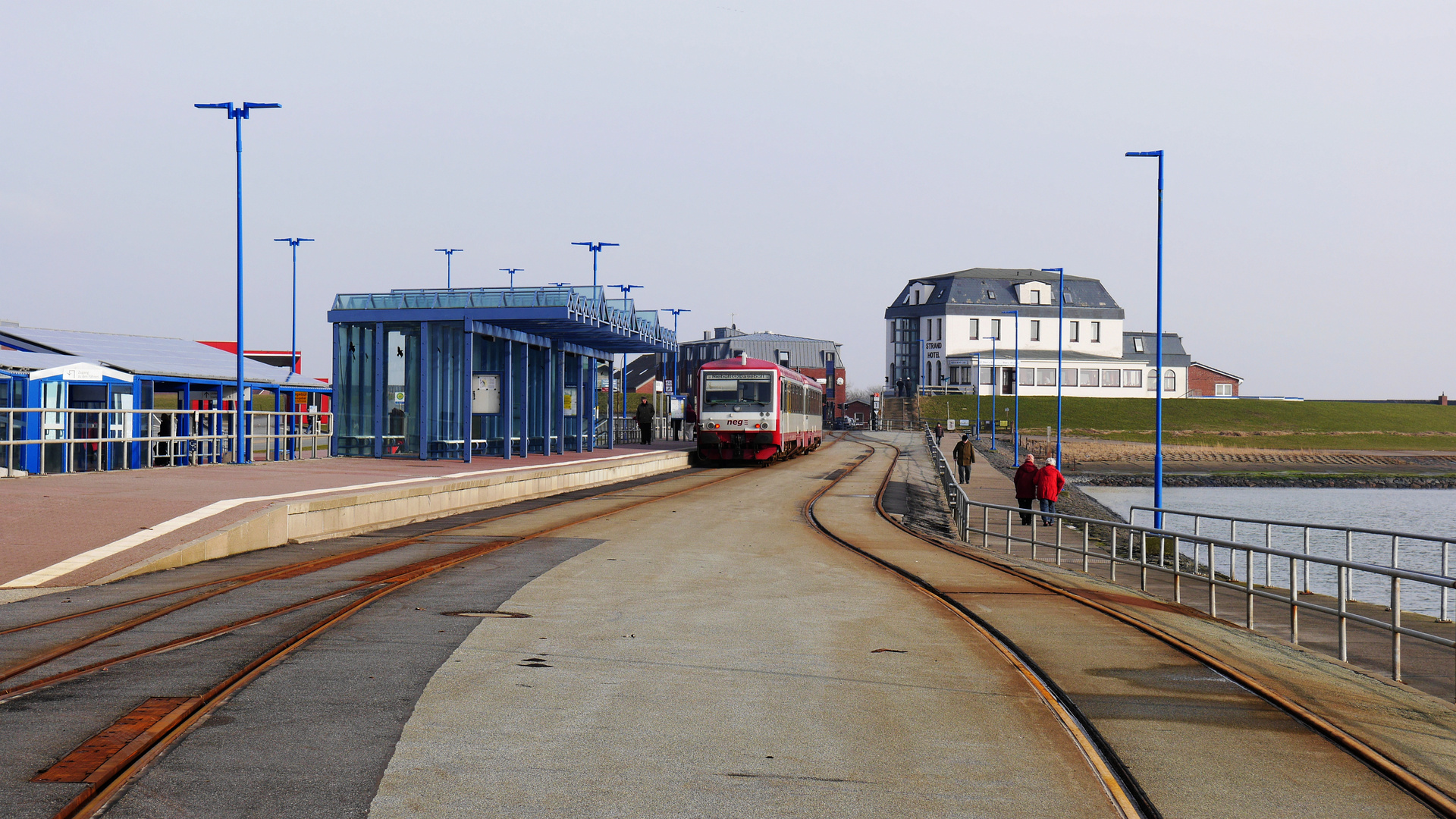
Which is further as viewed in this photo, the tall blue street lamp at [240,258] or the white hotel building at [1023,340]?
the white hotel building at [1023,340]

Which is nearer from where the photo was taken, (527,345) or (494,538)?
(494,538)

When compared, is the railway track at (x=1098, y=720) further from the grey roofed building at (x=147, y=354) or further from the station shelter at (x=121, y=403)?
the grey roofed building at (x=147, y=354)

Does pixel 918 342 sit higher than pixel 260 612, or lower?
higher

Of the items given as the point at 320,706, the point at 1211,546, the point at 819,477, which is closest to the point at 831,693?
the point at 320,706

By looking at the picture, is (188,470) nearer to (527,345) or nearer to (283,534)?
(283,534)

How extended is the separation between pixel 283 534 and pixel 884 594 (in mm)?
8210

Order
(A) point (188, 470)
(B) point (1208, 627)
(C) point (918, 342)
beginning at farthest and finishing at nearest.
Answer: (C) point (918, 342)
(A) point (188, 470)
(B) point (1208, 627)

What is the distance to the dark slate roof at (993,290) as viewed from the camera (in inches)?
4377

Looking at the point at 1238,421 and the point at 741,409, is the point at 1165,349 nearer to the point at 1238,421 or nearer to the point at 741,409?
the point at 1238,421

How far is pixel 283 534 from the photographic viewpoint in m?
15.9

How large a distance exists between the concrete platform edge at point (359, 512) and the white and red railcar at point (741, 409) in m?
10.2

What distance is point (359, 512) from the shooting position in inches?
722

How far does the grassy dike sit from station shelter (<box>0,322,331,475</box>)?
66.2 metres

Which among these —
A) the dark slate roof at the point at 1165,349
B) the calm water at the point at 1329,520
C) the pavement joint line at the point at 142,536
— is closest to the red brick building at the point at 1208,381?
the dark slate roof at the point at 1165,349
